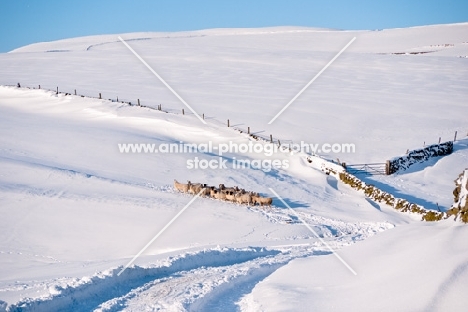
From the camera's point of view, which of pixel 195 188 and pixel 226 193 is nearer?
pixel 226 193

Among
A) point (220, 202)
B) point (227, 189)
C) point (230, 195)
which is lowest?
point (220, 202)

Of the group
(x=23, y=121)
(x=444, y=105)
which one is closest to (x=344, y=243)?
(x=23, y=121)

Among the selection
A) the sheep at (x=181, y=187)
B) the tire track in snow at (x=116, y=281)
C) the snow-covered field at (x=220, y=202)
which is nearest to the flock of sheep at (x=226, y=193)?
the sheep at (x=181, y=187)

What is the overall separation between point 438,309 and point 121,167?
1817cm

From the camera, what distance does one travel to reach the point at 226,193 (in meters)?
20.2

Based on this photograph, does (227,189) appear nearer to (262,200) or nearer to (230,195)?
(230,195)

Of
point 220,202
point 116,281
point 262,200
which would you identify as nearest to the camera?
point 116,281

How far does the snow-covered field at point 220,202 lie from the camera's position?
9.16 meters

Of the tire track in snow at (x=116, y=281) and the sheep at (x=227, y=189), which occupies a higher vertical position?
the tire track in snow at (x=116, y=281)

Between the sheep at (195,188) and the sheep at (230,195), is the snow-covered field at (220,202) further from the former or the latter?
the sheep at (230,195)

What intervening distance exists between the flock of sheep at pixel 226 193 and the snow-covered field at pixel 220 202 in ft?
1.54

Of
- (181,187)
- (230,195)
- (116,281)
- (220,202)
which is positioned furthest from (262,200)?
(116,281)

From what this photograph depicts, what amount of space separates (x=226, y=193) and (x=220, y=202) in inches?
20.2

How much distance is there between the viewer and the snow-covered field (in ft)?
30.1
